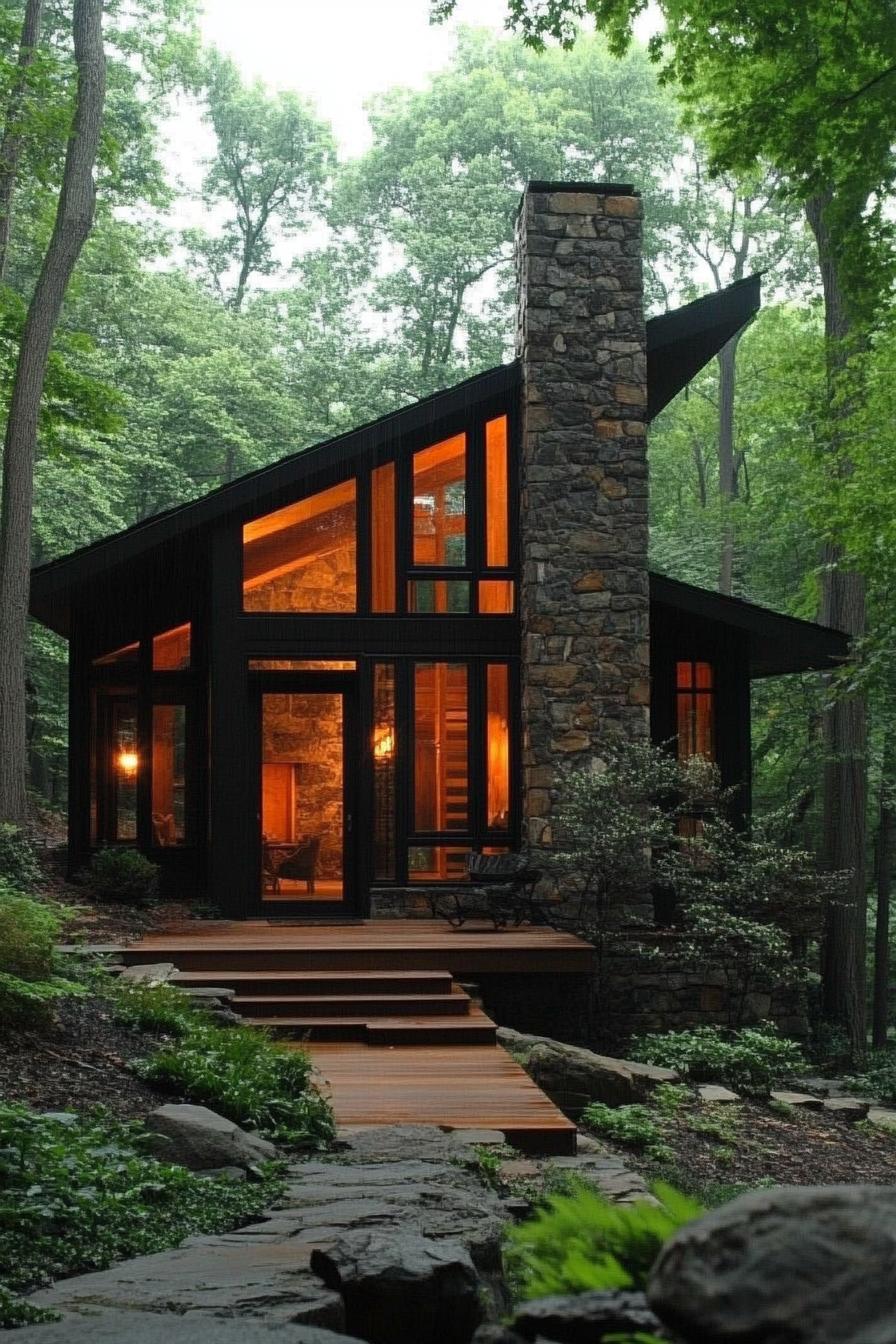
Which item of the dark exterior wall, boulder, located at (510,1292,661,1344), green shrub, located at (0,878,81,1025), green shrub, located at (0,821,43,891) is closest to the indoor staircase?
green shrub, located at (0,878,81,1025)

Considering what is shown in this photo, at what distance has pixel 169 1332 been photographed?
9.37 ft

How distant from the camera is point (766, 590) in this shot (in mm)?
21812

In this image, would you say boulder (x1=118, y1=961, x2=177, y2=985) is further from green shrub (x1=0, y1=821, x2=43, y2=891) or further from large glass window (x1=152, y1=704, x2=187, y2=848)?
large glass window (x1=152, y1=704, x2=187, y2=848)

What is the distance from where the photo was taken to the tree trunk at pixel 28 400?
13.5 m

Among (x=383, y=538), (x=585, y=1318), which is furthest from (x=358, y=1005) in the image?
(x=585, y=1318)

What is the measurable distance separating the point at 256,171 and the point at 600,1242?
2960 cm

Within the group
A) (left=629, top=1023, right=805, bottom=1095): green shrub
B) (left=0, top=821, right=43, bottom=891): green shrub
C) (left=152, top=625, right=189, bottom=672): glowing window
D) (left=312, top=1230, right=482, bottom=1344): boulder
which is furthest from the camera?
(left=152, top=625, right=189, bottom=672): glowing window

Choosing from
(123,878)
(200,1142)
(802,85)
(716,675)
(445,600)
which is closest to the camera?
(200,1142)

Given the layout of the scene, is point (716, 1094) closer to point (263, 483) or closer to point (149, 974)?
point (149, 974)

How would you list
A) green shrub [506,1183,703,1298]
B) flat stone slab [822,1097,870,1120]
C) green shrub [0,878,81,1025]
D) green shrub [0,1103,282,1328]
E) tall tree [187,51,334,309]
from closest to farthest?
green shrub [506,1183,703,1298]
green shrub [0,1103,282,1328]
green shrub [0,878,81,1025]
flat stone slab [822,1097,870,1120]
tall tree [187,51,334,309]

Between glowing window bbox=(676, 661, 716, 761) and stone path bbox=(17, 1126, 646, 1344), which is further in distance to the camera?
glowing window bbox=(676, 661, 716, 761)

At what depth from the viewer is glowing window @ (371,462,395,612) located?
13.1 metres

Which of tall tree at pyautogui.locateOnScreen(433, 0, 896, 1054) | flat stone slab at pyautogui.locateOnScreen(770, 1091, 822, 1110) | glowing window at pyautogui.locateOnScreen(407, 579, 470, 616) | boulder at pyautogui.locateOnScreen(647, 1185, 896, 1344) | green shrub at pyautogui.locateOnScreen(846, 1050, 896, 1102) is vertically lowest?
green shrub at pyautogui.locateOnScreen(846, 1050, 896, 1102)

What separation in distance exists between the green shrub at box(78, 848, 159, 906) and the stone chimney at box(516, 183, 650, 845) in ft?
11.6
